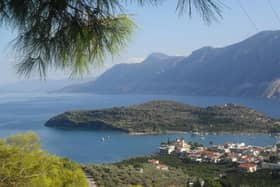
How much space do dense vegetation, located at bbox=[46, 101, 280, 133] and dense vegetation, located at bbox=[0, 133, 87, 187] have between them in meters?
23.6

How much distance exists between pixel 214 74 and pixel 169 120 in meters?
51.1

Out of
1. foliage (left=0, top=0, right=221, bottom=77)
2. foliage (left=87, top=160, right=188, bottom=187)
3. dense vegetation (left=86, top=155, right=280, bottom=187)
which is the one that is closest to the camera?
foliage (left=0, top=0, right=221, bottom=77)

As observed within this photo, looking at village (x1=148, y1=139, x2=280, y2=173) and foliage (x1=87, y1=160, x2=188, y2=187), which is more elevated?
foliage (x1=87, y1=160, x2=188, y2=187)

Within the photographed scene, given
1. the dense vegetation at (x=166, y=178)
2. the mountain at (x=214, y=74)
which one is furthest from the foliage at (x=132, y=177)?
the mountain at (x=214, y=74)

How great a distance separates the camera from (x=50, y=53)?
1.09m

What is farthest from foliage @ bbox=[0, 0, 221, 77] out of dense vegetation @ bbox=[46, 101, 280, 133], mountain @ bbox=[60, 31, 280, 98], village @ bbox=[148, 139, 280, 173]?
mountain @ bbox=[60, 31, 280, 98]

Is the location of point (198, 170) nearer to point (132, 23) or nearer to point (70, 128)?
point (132, 23)

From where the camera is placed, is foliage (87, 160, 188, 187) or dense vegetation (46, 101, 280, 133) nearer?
foliage (87, 160, 188, 187)

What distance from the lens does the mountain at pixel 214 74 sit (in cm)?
7356

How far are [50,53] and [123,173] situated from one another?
11.5 m

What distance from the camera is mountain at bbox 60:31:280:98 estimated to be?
73562 mm

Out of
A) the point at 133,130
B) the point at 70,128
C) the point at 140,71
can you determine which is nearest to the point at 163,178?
the point at 133,130

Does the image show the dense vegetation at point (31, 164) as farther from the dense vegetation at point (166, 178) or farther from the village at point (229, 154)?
the village at point (229, 154)

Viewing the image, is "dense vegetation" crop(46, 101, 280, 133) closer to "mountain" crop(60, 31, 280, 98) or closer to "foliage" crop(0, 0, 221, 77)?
"foliage" crop(0, 0, 221, 77)
